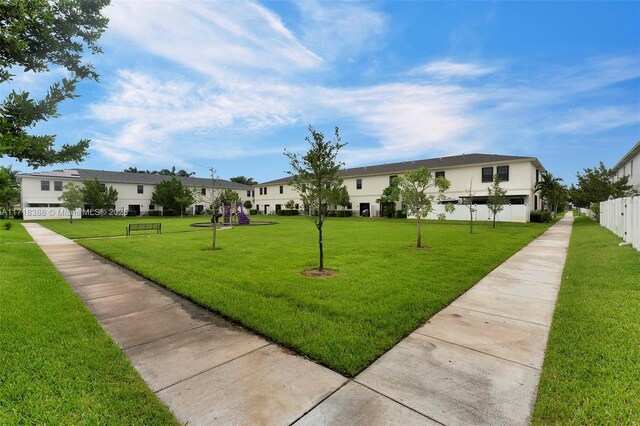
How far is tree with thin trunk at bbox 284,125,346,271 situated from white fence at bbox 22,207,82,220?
4798 cm

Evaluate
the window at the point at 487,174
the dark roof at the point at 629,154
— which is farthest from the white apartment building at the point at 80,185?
the dark roof at the point at 629,154

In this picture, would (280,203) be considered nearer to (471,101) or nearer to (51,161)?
(471,101)

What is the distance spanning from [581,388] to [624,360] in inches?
42.6

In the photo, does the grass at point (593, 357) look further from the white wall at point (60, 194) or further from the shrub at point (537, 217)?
the white wall at point (60, 194)

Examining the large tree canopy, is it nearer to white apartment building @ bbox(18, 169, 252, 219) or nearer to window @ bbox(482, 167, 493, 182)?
white apartment building @ bbox(18, 169, 252, 219)

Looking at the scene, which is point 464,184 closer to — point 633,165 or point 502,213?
point 502,213

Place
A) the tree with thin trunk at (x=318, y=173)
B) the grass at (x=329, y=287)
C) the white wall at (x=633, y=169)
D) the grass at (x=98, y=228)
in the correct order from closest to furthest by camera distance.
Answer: the grass at (x=329, y=287)
the tree with thin trunk at (x=318, y=173)
the grass at (x=98, y=228)
the white wall at (x=633, y=169)

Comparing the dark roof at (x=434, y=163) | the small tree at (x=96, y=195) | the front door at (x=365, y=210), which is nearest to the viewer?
the dark roof at (x=434, y=163)

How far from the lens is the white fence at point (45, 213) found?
128ft

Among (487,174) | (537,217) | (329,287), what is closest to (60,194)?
(329,287)

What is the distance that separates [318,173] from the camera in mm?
8406

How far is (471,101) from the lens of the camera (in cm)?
2094

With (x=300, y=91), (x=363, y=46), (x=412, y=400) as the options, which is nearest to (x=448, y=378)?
(x=412, y=400)

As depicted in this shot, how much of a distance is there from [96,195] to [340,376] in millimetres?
47759
